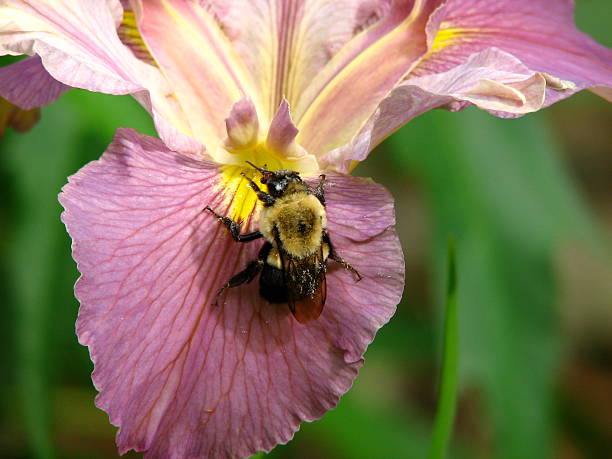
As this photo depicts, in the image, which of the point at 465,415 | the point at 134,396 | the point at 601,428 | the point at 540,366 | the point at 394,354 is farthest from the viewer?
the point at 465,415

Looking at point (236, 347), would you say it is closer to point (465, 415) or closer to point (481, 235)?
point (481, 235)

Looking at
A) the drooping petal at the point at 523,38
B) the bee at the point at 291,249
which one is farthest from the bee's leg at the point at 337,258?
the drooping petal at the point at 523,38

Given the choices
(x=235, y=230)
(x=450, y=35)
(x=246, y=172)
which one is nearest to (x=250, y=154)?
(x=246, y=172)

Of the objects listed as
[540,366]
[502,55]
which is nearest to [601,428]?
[540,366]

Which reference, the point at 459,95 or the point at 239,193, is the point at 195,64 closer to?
the point at 239,193

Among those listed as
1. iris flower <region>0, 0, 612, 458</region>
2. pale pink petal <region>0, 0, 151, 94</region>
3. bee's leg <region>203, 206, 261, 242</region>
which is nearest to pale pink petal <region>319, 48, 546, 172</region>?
iris flower <region>0, 0, 612, 458</region>

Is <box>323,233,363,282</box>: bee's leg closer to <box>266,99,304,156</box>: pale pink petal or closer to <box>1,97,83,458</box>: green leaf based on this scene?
<box>266,99,304,156</box>: pale pink petal
